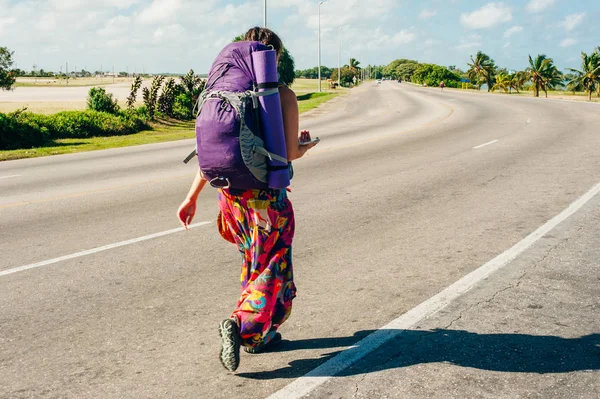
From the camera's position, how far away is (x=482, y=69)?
4464 inches

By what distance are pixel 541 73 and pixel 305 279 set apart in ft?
273

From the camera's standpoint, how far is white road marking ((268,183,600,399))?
3.58m

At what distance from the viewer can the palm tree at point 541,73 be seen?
3135 inches

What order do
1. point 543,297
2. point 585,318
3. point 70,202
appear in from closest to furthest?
1. point 585,318
2. point 543,297
3. point 70,202

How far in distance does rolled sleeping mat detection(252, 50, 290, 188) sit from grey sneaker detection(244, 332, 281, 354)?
1169mm

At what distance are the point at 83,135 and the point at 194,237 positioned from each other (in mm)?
16204

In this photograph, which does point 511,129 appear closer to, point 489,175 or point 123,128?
point 489,175

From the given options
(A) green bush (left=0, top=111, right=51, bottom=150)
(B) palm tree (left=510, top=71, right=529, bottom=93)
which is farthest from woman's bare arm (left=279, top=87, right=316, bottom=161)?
(B) palm tree (left=510, top=71, right=529, bottom=93)

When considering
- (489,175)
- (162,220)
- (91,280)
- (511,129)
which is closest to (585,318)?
(91,280)

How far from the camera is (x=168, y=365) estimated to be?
3.87 meters

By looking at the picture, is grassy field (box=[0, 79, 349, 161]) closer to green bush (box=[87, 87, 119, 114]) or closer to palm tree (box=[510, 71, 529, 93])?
green bush (box=[87, 87, 119, 114])

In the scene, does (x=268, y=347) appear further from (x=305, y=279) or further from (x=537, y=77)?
(x=537, y=77)

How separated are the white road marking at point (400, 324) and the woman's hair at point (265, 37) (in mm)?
1994

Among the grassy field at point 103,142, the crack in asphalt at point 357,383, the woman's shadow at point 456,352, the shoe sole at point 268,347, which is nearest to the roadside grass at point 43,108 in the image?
the grassy field at point 103,142
